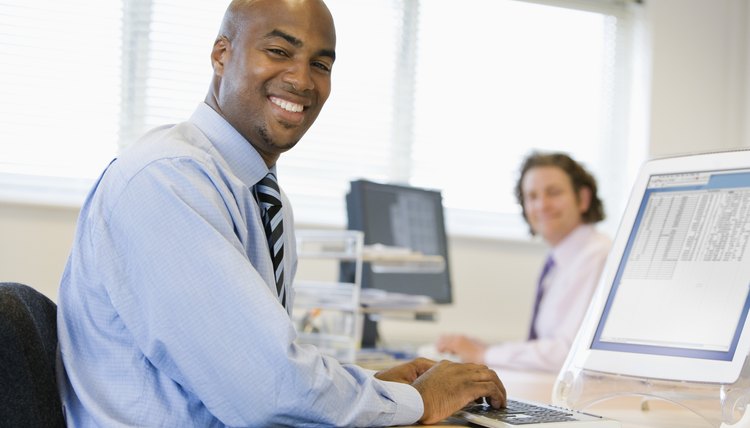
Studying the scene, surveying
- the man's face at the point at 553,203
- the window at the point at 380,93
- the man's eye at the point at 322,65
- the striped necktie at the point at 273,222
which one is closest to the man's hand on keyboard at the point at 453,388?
the striped necktie at the point at 273,222

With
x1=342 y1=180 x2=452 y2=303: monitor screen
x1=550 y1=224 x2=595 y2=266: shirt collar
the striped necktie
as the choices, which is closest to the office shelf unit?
x1=342 y1=180 x2=452 y2=303: monitor screen

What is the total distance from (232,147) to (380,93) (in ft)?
8.24

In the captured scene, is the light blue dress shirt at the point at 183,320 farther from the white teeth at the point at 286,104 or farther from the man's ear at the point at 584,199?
the man's ear at the point at 584,199

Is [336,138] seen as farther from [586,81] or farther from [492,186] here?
[586,81]

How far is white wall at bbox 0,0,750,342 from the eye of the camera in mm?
3803

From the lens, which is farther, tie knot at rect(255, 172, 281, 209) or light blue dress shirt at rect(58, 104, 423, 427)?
tie knot at rect(255, 172, 281, 209)

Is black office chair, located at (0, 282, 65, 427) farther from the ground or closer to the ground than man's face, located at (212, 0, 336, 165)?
closer to the ground

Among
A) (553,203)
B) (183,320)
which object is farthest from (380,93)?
(183,320)

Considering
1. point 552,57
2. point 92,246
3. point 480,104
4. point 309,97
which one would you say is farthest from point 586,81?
point 92,246

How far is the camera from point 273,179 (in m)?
1.35

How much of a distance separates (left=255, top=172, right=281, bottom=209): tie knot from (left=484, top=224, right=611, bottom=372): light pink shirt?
5.07 ft

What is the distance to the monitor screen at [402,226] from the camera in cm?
272

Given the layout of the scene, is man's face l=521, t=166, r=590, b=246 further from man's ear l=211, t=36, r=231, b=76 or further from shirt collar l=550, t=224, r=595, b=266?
man's ear l=211, t=36, r=231, b=76

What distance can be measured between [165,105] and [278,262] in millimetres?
2285
